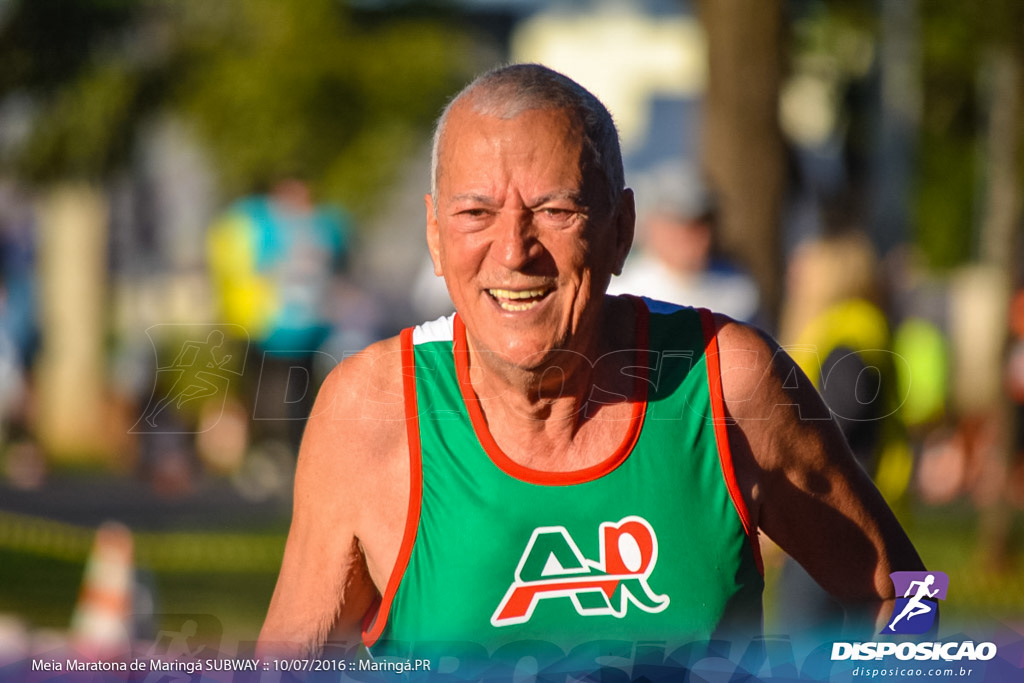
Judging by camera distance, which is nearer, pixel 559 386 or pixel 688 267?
pixel 559 386

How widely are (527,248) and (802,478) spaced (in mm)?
690

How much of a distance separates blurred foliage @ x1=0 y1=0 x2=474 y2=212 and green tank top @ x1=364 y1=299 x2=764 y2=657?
769 centimetres

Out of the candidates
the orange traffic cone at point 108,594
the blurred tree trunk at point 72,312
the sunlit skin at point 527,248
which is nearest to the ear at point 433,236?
the sunlit skin at point 527,248

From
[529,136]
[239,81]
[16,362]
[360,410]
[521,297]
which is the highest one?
[239,81]

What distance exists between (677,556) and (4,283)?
12317mm

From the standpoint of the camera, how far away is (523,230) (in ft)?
8.48

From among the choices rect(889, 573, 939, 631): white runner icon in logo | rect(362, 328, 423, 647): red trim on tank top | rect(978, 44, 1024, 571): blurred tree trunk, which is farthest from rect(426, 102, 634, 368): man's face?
rect(978, 44, 1024, 571): blurred tree trunk

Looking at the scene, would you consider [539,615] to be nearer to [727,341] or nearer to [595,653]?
[595,653]

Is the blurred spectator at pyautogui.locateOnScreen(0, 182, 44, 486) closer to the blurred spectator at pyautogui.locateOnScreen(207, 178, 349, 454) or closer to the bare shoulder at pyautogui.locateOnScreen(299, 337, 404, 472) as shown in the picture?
the blurred spectator at pyautogui.locateOnScreen(207, 178, 349, 454)

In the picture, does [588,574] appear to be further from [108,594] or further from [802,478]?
[108,594]

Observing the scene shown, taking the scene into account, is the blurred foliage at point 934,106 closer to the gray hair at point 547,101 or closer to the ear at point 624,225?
the ear at point 624,225

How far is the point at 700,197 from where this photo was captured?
278 inches

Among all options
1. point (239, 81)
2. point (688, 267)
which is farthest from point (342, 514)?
point (239, 81)

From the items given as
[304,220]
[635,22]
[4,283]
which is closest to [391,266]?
[635,22]
